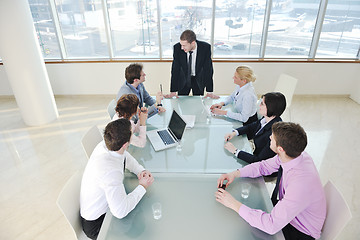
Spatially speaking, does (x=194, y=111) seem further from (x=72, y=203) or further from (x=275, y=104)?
(x=72, y=203)

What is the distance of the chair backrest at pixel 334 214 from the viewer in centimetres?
159

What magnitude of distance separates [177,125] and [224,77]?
3.36 metres

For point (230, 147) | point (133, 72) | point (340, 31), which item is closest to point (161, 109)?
point (133, 72)

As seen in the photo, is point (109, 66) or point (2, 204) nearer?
point (2, 204)

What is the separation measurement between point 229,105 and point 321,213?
74.0 inches

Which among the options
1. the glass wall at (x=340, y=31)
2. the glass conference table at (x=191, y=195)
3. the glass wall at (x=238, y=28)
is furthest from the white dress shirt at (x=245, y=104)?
the glass wall at (x=340, y=31)

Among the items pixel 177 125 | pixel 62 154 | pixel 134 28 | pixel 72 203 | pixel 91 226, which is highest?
pixel 134 28

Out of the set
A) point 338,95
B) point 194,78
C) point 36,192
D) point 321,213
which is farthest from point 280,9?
point 36,192

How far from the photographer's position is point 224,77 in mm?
5578

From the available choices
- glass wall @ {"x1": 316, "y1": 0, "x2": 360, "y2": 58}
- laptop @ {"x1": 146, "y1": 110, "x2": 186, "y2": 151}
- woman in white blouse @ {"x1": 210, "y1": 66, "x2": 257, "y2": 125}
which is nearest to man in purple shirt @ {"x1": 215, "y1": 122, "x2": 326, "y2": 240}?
laptop @ {"x1": 146, "y1": 110, "x2": 186, "y2": 151}

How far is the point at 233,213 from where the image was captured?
5.65ft

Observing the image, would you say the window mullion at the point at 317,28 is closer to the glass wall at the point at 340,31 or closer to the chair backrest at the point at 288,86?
the glass wall at the point at 340,31

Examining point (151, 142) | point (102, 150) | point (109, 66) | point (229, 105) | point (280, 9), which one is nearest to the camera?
point (102, 150)

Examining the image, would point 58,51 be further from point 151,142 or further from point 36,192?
point 151,142
